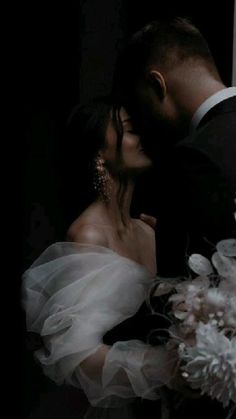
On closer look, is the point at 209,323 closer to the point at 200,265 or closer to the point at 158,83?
the point at 200,265

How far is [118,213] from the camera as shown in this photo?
1.02 metres

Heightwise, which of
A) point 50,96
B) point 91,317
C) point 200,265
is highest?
point 50,96

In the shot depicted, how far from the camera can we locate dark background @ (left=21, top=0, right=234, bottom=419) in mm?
1004

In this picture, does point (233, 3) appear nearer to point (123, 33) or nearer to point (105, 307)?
point (123, 33)

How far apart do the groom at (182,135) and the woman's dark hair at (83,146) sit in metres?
0.03

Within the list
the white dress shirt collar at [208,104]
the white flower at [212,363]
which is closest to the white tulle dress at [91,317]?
the white flower at [212,363]

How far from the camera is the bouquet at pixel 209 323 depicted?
79 centimetres

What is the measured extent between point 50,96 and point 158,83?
0.49 feet

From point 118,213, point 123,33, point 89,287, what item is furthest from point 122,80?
point 89,287

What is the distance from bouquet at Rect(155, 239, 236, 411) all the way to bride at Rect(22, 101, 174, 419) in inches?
3.3

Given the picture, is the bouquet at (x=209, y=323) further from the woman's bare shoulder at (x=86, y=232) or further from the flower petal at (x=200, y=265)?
the woman's bare shoulder at (x=86, y=232)

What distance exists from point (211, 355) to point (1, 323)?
1.12 feet

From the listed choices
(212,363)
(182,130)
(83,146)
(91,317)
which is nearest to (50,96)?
(83,146)

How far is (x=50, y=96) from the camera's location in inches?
39.9
